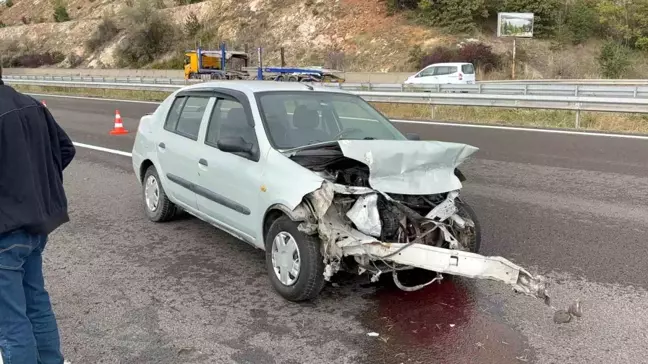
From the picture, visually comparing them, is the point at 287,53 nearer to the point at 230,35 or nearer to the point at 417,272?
the point at 230,35

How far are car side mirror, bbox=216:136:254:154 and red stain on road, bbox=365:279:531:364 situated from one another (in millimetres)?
1539

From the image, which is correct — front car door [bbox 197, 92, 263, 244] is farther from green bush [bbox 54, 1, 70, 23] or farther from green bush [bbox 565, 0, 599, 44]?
green bush [bbox 54, 1, 70, 23]

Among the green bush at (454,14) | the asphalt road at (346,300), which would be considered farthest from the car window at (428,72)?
the asphalt road at (346,300)

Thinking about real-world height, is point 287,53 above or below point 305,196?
above

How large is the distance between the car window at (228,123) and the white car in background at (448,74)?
71.9 feet

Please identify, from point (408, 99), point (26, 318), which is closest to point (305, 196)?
point (26, 318)

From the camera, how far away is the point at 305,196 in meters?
3.99

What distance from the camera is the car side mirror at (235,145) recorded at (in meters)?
4.56

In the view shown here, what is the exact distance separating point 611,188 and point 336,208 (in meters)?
5.08

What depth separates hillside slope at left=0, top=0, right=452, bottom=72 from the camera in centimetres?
3997

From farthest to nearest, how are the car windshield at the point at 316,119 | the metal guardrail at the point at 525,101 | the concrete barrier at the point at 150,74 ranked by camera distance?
the concrete barrier at the point at 150,74 < the metal guardrail at the point at 525,101 < the car windshield at the point at 316,119

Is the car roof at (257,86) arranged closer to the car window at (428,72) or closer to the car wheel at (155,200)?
the car wheel at (155,200)

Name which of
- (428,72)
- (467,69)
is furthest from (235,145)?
(428,72)

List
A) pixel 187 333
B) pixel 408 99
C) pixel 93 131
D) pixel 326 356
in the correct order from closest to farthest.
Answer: pixel 326 356, pixel 187 333, pixel 93 131, pixel 408 99
